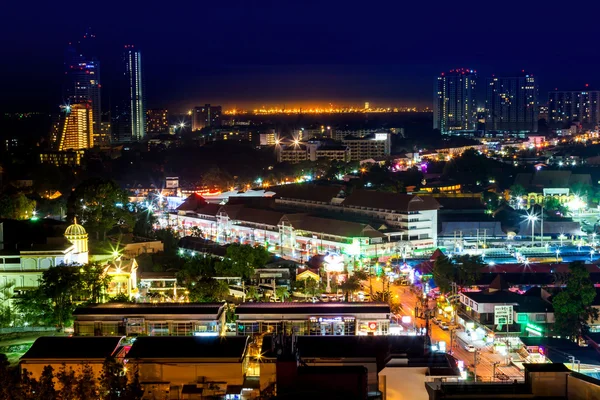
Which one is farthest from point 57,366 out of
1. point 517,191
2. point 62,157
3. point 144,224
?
point 62,157

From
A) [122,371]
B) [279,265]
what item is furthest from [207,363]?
[279,265]

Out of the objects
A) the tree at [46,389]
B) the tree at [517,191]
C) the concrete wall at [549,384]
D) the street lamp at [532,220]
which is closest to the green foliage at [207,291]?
the tree at [46,389]

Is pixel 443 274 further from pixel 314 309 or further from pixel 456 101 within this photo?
pixel 456 101

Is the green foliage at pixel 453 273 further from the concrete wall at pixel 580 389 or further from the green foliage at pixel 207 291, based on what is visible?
the concrete wall at pixel 580 389

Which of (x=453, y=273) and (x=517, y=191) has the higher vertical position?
(x=517, y=191)

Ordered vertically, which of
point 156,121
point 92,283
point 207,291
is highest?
point 156,121
